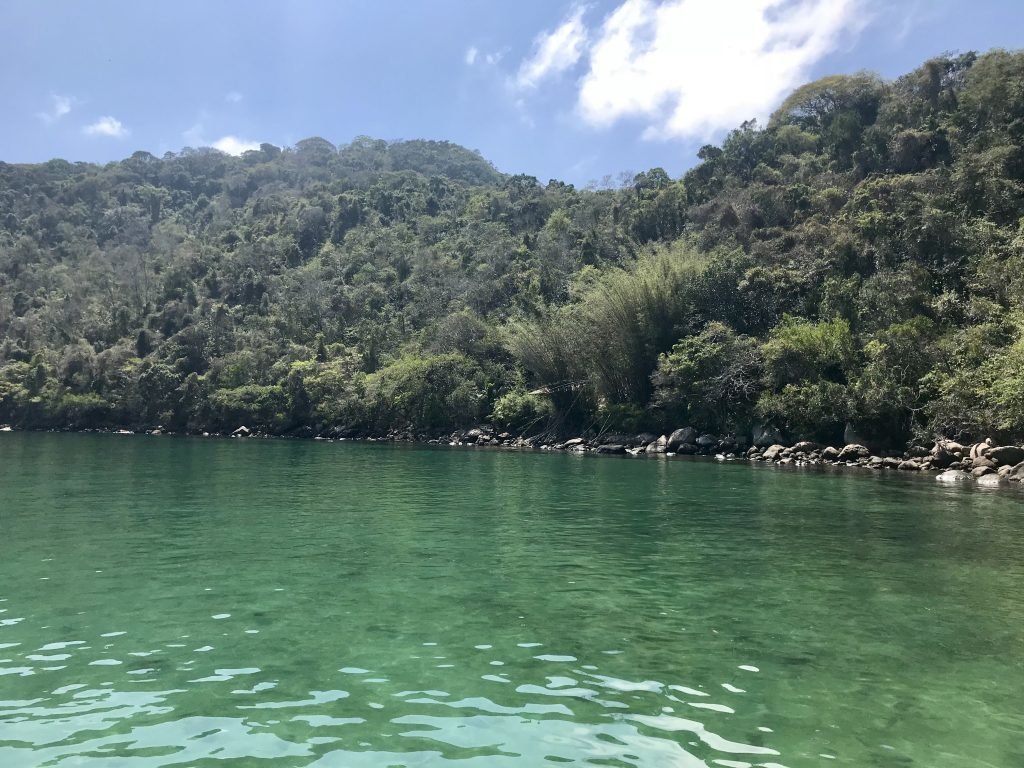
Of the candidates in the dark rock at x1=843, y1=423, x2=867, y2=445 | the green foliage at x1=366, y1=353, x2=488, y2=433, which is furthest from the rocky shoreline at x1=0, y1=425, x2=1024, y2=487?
the green foliage at x1=366, y1=353, x2=488, y2=433

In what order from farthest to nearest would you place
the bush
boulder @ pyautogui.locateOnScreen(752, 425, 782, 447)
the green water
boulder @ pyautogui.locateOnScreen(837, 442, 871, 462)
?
the bush
boulder @ pyautogui.locateOnScreen(752, 425, 782, 447)
boulder @ pyautogui.locateOnScreen(837, 442, 871, 462)
the green water

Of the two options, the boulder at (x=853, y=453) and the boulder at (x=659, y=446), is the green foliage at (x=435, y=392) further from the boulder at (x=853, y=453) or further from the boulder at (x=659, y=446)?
the boulder at (x=853, y=453)

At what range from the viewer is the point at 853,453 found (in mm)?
34219

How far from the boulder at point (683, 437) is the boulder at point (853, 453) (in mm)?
8971

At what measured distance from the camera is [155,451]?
40312mm

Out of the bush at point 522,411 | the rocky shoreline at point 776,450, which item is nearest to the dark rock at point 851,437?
the rocky shoreline at point 776,450

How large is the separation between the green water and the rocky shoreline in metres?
11.3

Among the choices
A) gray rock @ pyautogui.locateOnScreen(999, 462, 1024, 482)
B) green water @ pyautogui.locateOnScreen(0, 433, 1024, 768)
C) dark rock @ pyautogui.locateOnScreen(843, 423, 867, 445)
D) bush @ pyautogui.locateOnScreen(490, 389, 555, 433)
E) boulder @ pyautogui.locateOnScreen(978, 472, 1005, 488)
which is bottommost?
green water @ pyautogui.locateOnScreen(0, 433, 1024, 768)

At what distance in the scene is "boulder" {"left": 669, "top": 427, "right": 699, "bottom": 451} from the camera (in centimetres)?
4184

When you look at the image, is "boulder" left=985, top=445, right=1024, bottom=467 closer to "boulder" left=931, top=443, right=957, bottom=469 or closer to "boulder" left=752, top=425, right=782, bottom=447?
"boulder" left=931, top=443, right=957, bottom=469

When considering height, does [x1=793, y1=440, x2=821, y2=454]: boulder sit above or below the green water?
above

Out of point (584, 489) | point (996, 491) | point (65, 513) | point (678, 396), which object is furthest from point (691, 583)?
point (678, 396)

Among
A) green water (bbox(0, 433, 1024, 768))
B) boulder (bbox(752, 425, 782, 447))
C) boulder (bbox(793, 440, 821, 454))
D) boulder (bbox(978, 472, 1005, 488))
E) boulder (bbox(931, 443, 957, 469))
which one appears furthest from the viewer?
boulder (bbox(752, 425, 782, 447))

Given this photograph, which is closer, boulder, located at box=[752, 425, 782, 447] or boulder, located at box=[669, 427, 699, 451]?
boulder, located at box=[752, 425, 782, 447]
